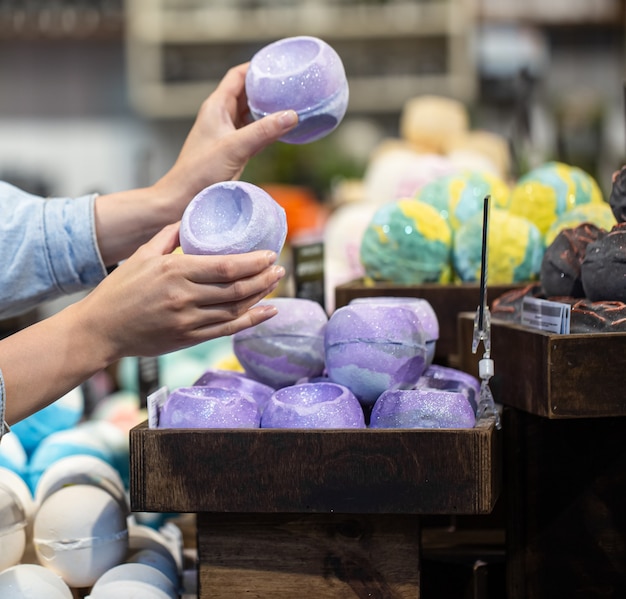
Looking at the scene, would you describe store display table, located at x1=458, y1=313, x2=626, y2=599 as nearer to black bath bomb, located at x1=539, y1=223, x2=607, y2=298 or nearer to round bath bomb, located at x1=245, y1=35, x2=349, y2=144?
black bath bomb, located at x1=539, y1=223, x2=607, y2=298

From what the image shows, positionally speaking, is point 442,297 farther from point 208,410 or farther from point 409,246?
point 208,410

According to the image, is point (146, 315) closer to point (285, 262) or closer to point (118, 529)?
point (118, 529)

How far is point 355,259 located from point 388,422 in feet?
3.35

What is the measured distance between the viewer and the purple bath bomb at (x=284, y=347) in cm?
117

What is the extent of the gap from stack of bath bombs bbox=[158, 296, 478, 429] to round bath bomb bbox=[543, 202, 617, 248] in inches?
13.7

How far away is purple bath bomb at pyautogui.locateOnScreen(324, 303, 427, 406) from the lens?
42.7 inches

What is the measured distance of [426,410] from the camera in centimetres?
102

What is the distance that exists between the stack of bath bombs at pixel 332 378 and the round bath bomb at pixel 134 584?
20 centimetres

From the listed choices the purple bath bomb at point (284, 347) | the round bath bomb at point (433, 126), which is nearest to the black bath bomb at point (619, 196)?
the purple bath bomb at point (284, 347)

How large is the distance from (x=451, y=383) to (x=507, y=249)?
1.33 ft

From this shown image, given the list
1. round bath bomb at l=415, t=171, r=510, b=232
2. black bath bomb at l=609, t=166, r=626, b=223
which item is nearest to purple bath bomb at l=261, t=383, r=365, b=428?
black bath bomb at l=609, t=166, r=626, b=223

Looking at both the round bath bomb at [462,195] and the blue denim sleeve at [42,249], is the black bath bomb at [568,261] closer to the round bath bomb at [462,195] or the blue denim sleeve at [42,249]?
the round bath bomb at [462,195]

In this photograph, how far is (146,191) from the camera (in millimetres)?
1524

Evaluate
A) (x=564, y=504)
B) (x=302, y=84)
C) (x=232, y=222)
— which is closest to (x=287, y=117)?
(x=302, y=84)
